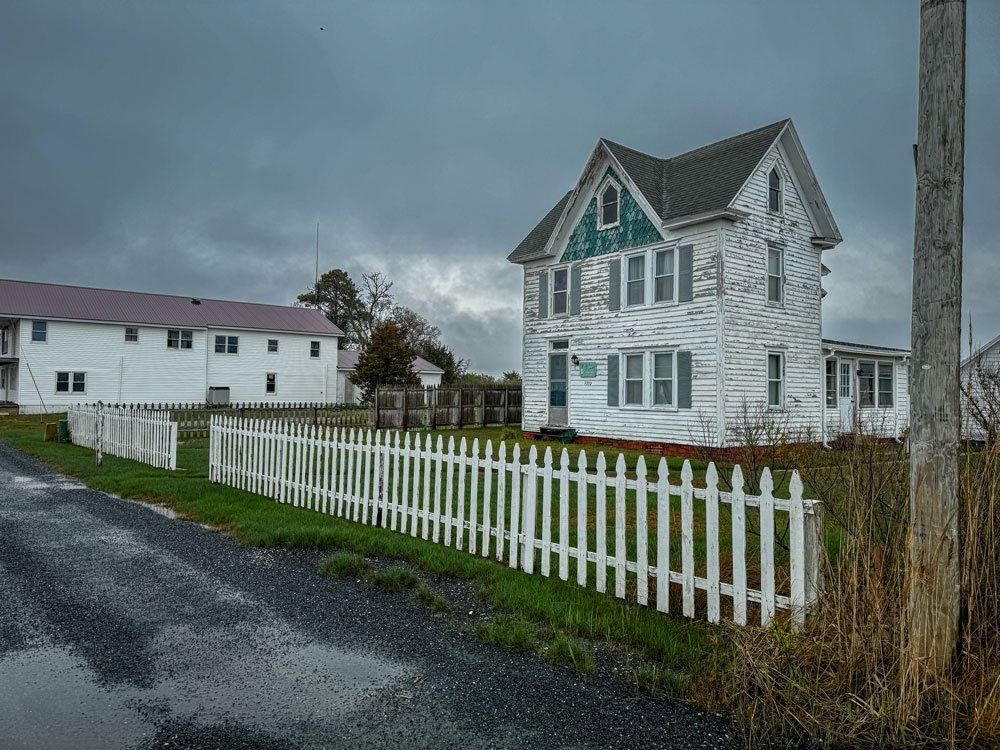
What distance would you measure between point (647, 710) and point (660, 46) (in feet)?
59.5

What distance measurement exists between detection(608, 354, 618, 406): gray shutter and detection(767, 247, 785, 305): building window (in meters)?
4.87

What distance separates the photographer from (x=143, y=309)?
129ft

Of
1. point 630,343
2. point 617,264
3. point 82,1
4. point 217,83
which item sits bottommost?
point 630,343

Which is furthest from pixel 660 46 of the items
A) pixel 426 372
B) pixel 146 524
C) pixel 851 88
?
pixel 426 372

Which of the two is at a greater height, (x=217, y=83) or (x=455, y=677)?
(x=217, y=83)

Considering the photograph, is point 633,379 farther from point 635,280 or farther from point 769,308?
point 769,308

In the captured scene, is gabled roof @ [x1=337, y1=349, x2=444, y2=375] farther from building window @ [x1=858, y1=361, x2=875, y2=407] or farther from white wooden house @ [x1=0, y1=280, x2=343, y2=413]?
building window @ [x1=858, y1=361, x2=875, y2=407]

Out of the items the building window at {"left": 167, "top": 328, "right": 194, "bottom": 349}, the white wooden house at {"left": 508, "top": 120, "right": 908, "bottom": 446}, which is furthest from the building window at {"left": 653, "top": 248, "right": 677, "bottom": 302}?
the building window at {"left": 167, "top": 328, "right": 194, "bottom": 349}

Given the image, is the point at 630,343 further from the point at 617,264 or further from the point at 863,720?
the point at 863,720

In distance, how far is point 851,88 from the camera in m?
8.99

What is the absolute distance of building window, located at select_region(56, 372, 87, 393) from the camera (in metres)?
35.5

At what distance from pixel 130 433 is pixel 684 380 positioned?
14.3 metres

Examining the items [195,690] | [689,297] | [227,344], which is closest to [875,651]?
[195,690]

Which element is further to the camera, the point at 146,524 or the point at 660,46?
the point at 660,46
